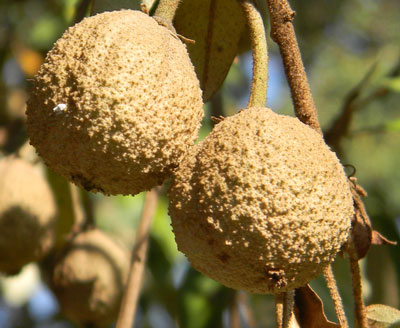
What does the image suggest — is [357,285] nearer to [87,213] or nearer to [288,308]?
[288,308]

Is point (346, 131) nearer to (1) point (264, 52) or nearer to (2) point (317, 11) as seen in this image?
(1) point (264, 52)

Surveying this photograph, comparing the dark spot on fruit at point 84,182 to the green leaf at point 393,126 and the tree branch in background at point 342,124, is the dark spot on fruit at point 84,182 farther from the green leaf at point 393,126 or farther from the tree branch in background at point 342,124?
the green leaf at point 393,126

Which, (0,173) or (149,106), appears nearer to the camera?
(149,106)

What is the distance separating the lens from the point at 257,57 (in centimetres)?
116

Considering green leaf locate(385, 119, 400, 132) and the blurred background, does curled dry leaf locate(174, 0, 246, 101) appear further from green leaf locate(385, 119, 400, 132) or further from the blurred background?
green leaf locate(385, 119, 400, 132)

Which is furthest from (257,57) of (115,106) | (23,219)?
(23,219)

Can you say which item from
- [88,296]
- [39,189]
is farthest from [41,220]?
[88,296]

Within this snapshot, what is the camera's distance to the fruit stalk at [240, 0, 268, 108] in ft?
3.73

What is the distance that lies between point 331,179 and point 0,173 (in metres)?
1.28

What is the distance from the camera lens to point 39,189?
1968 mm

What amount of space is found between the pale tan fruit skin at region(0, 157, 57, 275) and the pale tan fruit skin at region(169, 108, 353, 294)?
96 cm

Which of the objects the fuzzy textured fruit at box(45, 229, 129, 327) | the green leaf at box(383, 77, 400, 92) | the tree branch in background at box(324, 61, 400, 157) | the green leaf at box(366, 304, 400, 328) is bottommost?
the green leaf at box(366, 304, 400, 328)

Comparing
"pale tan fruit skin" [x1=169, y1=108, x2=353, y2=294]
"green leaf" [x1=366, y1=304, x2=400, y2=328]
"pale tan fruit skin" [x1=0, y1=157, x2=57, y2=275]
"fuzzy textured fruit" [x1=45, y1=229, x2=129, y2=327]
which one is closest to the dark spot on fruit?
"pale tan fruit skin" [x1=169, y1=108, x2=353, y2=294]

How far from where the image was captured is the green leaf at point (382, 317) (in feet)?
3.98
